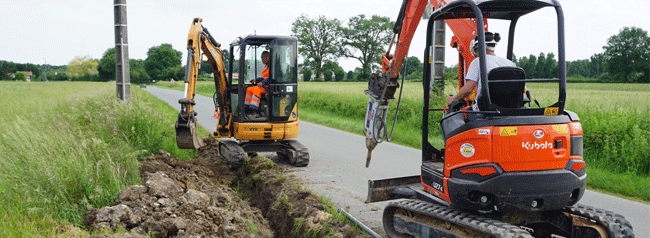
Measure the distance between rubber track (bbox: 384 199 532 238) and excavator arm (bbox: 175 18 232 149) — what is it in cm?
411

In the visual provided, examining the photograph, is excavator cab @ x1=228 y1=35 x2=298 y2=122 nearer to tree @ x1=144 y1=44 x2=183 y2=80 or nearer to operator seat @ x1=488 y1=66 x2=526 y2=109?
operator seat @ x1=488 y1=66 x2=526 y2=109

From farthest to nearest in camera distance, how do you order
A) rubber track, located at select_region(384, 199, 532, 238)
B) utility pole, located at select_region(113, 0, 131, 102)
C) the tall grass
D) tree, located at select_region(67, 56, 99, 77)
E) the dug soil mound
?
tree, located at select_region(67, 56, 99, 77), utility pole, located at select_region(113, 0, 131, 102), the dug soil mound, the tall grass, rubber track, located at select_region(384, 199, 532, 238)

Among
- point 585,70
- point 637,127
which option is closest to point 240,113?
point 637,127

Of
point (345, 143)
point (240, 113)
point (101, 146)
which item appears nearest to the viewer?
point (101, 146)

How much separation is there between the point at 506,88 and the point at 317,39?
181ft

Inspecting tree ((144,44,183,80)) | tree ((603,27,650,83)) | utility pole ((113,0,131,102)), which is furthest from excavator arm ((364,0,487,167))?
tree ((144,44,183,80))

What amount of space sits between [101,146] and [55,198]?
1775 millimetres

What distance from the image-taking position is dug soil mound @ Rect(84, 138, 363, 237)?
4.45 metres

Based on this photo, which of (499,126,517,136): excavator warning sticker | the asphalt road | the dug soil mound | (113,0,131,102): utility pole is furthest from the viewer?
(113,0,131,102): utility pole

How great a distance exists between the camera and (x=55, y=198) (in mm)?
4477

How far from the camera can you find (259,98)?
8703 mm

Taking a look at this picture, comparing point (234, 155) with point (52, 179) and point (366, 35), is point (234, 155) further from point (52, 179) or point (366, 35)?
point (366, 35)

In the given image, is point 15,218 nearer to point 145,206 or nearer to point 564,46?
point 145,206

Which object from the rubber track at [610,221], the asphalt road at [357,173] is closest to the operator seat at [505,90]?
the rubber track at [610,221]
